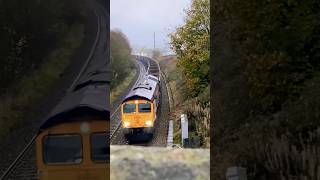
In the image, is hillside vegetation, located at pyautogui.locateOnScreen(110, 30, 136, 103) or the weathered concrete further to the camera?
the weathered concrete

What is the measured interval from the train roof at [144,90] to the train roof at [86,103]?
635mm

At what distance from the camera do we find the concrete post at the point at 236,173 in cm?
535

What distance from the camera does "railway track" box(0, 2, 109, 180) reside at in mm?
4758

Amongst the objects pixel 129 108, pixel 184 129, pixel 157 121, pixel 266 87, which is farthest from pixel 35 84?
pixel 266 87

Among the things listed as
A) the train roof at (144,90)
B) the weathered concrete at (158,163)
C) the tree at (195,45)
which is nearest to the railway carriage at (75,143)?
the weathered concrete at (158,163)

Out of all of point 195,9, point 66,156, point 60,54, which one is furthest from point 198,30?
point 66,156

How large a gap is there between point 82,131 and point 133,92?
39.2 inches

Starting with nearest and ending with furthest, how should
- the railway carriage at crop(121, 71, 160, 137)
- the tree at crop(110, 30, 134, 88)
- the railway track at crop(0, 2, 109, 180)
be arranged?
the railway track at crop(0, 2, 109, 180)
the tree at crop(110, 30, 134, 88)
the railway carriage at crop(121, 71, 160, 137)

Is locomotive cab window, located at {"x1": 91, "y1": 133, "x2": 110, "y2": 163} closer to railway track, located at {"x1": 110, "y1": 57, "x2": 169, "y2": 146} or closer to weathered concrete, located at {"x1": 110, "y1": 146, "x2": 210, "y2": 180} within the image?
railway track, located at {"x1": 110, "y1": 57, "x2": 169, "y2": 146}

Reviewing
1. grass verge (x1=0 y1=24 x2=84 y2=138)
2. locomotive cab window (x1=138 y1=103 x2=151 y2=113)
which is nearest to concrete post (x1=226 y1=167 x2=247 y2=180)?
locomotive cab window (x1=138 y1=103 x2=151 y2=113)

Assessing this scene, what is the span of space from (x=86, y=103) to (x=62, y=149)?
49 centimetres

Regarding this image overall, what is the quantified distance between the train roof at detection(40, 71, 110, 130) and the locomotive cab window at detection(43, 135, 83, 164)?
153 millimetres

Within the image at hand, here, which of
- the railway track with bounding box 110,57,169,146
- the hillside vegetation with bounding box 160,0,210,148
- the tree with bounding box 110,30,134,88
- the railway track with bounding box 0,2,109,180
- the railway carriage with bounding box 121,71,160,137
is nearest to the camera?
the railway track with bounding box 0,2,109,180

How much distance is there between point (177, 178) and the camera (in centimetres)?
535
